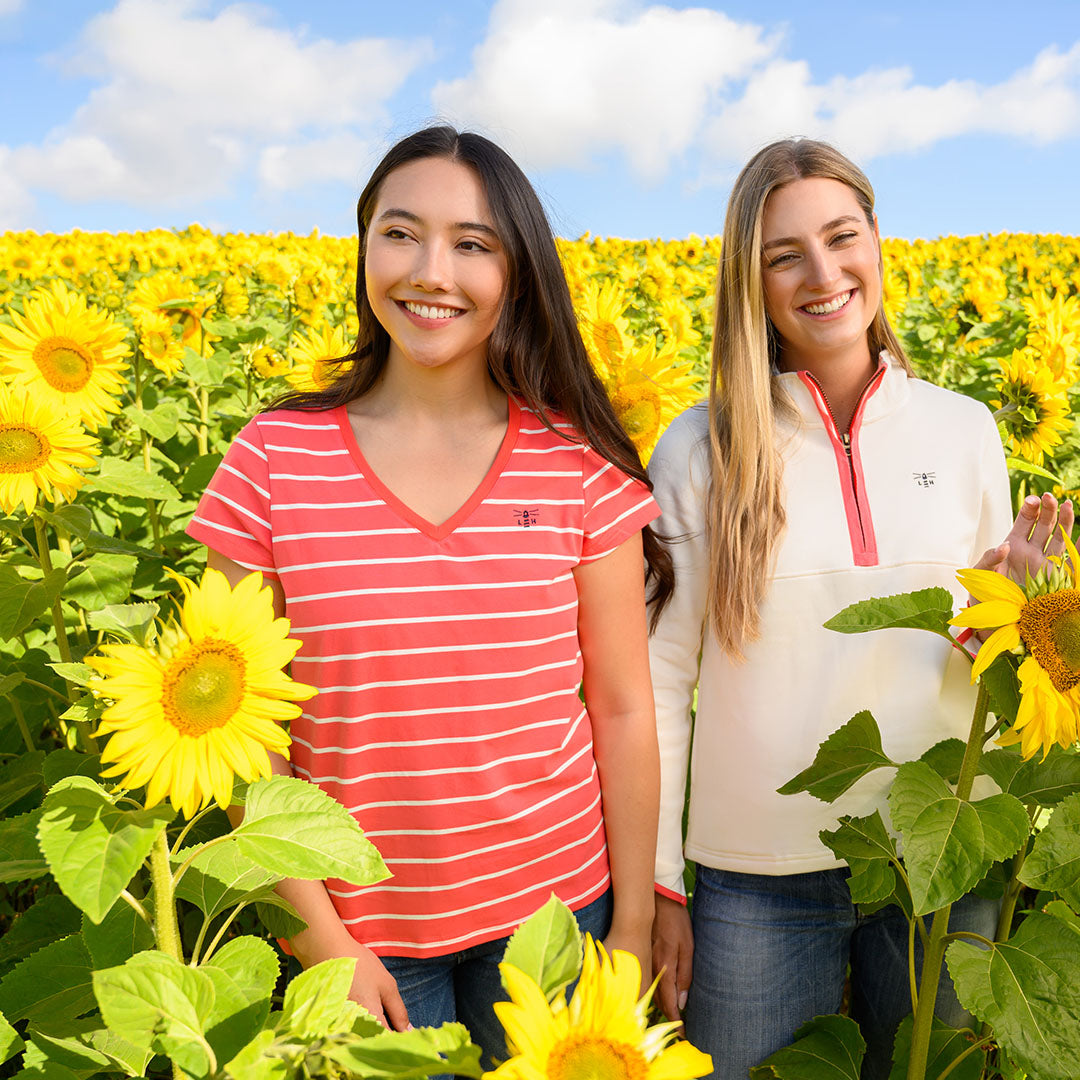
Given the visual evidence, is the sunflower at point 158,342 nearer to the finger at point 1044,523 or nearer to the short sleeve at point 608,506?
the short sleeve at point 608,506

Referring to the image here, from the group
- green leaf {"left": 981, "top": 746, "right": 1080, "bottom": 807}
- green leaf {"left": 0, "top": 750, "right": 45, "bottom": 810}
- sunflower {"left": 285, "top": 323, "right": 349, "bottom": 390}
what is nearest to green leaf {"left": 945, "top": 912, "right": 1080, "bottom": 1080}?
green leaf {"left": 981, "top": 746, "right": 1080, "bottom": 807}

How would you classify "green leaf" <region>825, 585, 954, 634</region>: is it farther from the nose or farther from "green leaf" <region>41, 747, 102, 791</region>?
"green leaf" <region>41, 747, 102, 791</region>

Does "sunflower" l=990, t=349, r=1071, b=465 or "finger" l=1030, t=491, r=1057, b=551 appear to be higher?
"sunflower" l=990, t=349, r=1071, b=465

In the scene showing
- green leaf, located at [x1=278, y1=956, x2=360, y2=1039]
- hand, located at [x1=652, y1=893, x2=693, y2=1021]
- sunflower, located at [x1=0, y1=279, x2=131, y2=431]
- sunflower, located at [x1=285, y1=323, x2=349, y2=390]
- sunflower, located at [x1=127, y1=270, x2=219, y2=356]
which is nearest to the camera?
green leaf, located at [x1=278, y1=956, x2=360, y2=1039]

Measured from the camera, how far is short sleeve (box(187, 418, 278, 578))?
1.52 metres

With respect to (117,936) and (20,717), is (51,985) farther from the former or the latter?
(20,717)

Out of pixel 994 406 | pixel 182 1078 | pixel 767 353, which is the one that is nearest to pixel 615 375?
pixel 767 353

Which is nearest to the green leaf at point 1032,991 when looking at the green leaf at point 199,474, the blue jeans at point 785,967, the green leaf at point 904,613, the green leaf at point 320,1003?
the green leaf at point 904,613

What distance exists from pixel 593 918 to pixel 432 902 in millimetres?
285

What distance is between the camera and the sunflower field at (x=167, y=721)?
793mm

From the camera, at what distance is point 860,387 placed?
1.96 m

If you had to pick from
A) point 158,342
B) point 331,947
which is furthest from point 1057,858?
point 158,342

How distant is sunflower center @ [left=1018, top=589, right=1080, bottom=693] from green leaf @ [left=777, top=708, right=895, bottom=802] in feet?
0.99

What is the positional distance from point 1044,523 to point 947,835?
0.43 metres
